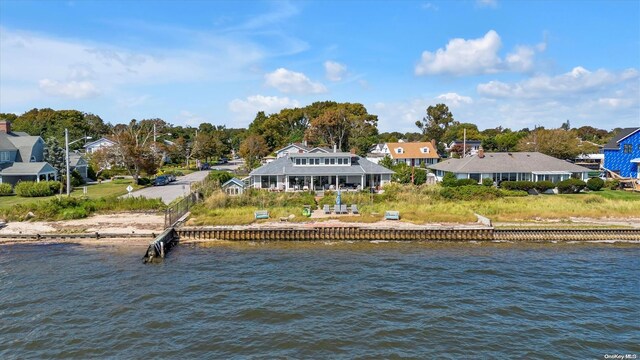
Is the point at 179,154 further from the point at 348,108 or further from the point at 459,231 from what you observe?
the point at 459,231

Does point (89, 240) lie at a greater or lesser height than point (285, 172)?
lesser

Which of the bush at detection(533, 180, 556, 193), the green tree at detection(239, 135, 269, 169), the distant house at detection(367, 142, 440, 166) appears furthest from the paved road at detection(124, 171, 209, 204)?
the bush at detection(533, 180, 556, 193)

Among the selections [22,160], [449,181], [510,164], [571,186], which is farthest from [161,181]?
[571,186]

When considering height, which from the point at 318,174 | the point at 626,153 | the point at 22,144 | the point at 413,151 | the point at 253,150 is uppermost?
the point at 253,150

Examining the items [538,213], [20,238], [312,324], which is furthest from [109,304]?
[538,213]

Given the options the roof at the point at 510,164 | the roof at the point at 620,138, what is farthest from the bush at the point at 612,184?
the roof at the point at 620,138

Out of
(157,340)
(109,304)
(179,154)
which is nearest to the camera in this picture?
(157,340)

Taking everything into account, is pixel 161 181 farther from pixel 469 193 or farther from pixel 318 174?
pixel 469 193

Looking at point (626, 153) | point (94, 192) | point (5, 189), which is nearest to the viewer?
point (5, 189)
